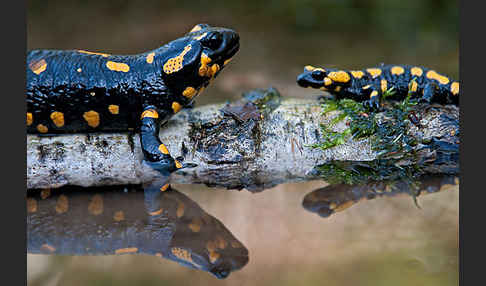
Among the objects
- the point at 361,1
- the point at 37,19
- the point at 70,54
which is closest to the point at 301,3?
the point at 361,1

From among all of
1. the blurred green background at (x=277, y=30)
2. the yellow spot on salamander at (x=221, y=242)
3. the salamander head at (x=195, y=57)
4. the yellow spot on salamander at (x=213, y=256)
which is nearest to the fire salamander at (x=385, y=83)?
the salamander head at (x=195, y=57)

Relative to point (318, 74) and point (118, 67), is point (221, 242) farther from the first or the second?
point (318, 74)

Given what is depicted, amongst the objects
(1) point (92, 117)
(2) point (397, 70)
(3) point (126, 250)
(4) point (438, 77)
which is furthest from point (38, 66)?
(4) point (438, 77)

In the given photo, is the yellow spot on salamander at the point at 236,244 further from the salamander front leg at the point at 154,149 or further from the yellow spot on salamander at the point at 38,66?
the yellow spot on salamander at the point at 38,66

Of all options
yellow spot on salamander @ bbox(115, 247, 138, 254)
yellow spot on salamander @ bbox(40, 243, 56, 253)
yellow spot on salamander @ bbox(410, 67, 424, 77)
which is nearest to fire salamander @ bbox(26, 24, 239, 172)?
yellow spot on salamander @ bbox(115, 247, 138, 254)

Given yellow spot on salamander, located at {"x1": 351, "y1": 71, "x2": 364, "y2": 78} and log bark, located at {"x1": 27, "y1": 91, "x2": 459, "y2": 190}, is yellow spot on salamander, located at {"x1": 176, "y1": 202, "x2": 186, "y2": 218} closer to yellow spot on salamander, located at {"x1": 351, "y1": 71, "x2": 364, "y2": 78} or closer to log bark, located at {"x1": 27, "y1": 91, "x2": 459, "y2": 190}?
log bark, located at {"x1": 27, "y1": 91, "x2": 459, "y2": 190}

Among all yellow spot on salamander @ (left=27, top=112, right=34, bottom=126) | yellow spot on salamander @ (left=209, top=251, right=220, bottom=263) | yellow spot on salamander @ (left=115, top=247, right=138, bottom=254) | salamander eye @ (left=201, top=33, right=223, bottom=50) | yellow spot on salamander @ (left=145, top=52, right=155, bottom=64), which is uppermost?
salamander eye @ (left=201, top=33, right=223, bottom=50)
